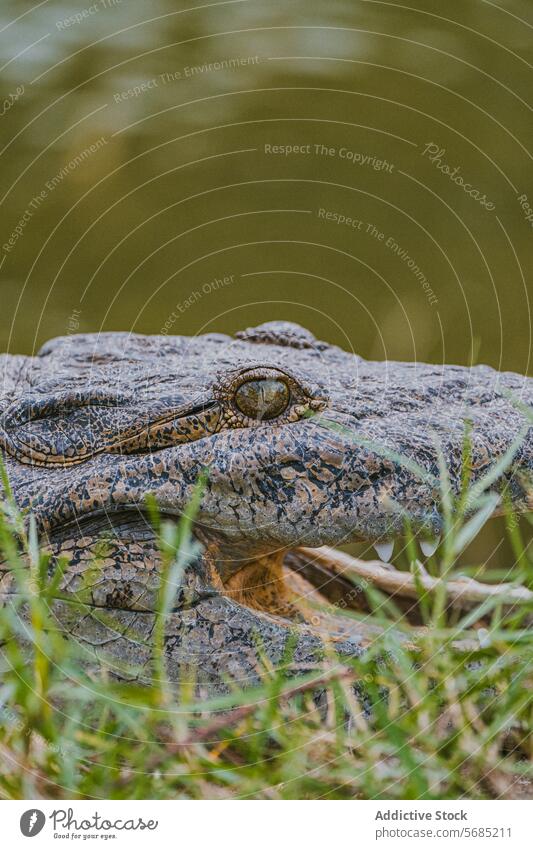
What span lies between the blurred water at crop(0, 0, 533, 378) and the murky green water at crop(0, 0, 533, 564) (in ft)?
0.04

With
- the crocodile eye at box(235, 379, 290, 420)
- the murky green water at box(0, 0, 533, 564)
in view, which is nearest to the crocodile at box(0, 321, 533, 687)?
the crocodile eye at box(235, 379, 290, 420)

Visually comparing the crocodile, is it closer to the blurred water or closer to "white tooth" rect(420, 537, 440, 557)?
"white tooth" rect(420, 537, 440, 557)

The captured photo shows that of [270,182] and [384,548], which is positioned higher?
[270,182]

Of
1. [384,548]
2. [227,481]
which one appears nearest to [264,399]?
[227,481]

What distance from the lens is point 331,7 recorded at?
400cm

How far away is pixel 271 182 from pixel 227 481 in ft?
10.7

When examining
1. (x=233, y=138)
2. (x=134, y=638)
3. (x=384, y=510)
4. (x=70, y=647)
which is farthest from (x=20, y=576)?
(x=233, y=138)

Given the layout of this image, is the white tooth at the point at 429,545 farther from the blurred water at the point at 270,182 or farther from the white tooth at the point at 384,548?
the blurred water at the point at 270,182

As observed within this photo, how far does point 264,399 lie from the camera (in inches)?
77.2

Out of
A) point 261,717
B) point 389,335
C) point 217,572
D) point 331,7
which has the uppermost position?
point 331,7

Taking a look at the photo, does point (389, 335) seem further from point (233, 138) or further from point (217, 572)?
point (217, 572)

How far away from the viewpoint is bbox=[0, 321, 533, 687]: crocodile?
185 cm

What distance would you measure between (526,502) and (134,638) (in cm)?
97

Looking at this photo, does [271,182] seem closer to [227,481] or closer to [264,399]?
[264,399]
